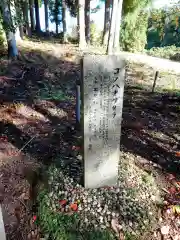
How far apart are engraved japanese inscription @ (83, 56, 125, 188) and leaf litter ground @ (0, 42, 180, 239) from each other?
1.16ft

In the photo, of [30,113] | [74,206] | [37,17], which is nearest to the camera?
[74,206]

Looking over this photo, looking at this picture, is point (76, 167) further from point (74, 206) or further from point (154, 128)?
point (154, 128)

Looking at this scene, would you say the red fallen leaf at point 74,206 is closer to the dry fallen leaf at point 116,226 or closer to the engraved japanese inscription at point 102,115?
the engraved japanese inscription at point 102,115

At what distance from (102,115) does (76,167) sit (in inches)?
54.9

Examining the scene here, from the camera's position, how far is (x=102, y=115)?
3.00 metres

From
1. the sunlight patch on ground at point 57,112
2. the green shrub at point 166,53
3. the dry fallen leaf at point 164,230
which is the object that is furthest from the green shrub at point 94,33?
the dry fallen leaf at point 164,230

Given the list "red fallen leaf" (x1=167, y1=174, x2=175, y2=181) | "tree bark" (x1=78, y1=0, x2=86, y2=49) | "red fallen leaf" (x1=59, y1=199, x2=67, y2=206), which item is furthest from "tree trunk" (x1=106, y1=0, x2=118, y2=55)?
"red fallen leaf" (x1=59, y1=199, x2=67, y2=206)

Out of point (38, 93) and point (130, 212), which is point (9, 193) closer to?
point (130, 212)

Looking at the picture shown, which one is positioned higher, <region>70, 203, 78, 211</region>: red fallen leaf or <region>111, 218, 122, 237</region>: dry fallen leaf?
<region>70, 203, 78, 211</region>: red fallen leaf

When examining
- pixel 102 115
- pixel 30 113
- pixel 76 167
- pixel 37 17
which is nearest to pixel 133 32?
pixel 37 17

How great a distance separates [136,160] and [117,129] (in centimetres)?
136

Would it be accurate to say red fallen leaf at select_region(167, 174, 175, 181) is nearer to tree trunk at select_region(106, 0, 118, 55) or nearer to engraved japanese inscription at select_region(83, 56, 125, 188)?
engraved japanese inscription at select_region(83, 56, 125, 188)

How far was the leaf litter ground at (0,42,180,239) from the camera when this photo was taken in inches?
117

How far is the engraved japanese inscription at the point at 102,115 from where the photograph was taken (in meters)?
2.70
